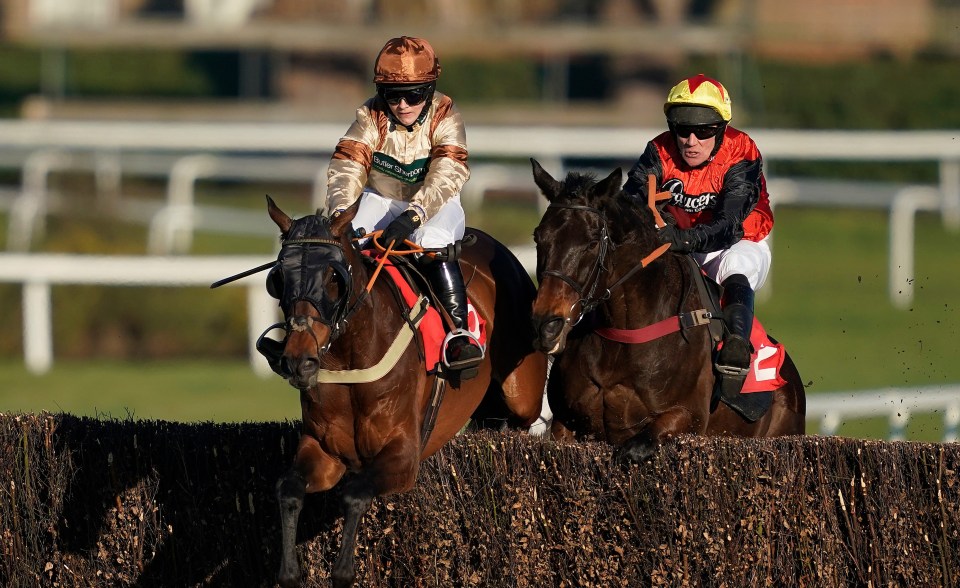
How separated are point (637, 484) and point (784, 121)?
14.8 meters

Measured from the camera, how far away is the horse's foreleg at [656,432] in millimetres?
4898

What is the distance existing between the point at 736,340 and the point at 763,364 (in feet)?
1.19

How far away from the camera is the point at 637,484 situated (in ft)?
15.9

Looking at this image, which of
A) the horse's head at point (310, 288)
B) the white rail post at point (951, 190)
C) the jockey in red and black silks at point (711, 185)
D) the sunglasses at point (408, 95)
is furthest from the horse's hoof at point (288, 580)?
the white rail post at point (951, 190)

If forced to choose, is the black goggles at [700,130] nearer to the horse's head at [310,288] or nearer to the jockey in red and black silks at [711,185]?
the jockey in red and black silks at [711,185]

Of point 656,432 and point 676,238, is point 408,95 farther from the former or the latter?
point 656,432

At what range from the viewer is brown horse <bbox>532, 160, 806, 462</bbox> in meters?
5.10

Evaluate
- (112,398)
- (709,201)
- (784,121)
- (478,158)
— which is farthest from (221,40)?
(709,201)

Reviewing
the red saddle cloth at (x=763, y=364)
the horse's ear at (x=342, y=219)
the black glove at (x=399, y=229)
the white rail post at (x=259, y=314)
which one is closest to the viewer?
the horse's ear at (x=342, y=219)

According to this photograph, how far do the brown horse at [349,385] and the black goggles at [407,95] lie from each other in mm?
650

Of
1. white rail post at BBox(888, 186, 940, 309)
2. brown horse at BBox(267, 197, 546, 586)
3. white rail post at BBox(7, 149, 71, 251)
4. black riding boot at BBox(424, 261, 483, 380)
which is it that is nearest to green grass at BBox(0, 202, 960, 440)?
white rail post at BBox(888, 186, 940, 309)

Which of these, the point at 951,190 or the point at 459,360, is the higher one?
the point at 459,360

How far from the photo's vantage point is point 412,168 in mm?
5391

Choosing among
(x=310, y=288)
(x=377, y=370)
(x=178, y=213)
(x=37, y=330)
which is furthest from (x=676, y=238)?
(x=178, y=213)
